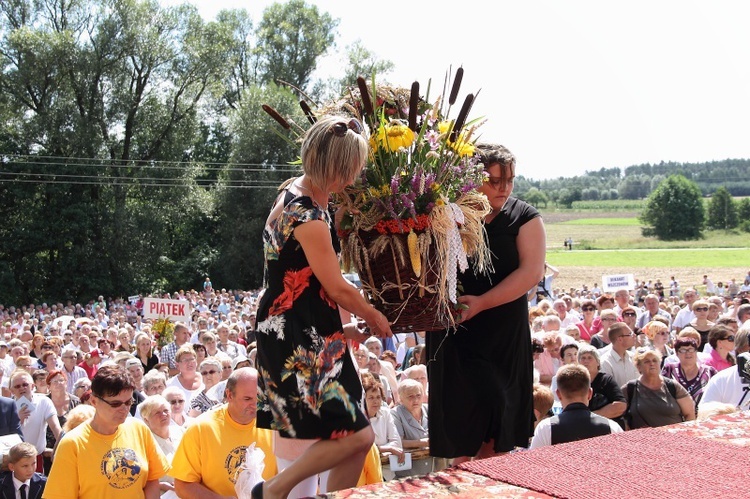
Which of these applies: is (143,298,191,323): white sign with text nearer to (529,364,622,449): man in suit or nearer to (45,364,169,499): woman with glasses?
(45,364,169,499): woman with glasses

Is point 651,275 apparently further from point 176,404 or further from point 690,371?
point 176,404

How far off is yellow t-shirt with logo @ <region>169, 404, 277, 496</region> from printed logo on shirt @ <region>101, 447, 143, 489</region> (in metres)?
0.25

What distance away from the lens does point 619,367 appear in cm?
856

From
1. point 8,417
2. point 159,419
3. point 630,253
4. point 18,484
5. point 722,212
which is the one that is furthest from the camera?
point 722,212

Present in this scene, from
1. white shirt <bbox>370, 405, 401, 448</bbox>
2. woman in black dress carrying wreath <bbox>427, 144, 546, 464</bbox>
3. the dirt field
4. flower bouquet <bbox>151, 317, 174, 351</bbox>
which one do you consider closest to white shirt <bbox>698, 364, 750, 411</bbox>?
white shirt <bbox>370, 405, 401, 448</bbox>

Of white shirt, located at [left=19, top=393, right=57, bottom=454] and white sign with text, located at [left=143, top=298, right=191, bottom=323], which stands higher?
white sign with text, located at [left=143, top=298, right=191, bottom=323]

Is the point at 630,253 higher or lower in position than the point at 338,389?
lower

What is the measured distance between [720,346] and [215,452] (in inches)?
224

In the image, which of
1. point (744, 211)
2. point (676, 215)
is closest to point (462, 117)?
point (676, 215)

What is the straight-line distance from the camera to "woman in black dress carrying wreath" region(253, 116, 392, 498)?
3156 mm

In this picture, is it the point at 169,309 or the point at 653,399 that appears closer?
the point at 653,399

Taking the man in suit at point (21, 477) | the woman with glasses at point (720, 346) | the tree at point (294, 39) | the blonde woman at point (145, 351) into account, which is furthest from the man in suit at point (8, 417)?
the tree at point (294, 39)

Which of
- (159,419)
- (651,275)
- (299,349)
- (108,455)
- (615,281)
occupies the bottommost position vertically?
(651,275)

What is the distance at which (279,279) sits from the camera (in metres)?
3.23
